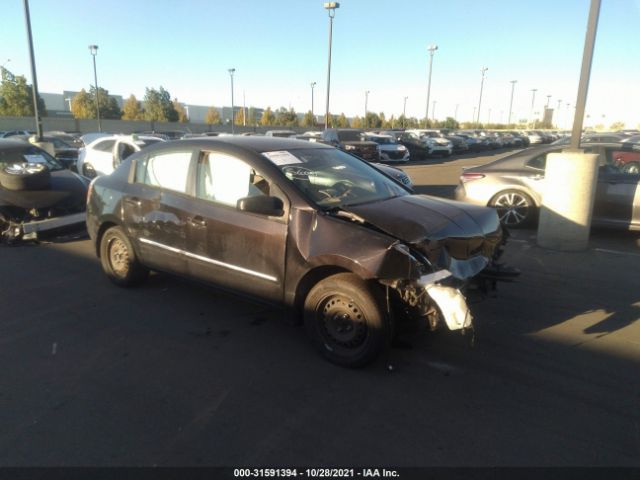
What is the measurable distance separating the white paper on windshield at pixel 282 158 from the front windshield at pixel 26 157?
5.76 meters

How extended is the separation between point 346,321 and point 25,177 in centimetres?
632

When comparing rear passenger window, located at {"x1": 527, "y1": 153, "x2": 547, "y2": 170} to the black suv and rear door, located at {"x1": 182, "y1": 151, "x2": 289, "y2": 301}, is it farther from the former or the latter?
the black suv

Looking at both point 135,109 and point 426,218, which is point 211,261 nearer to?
point 426,218

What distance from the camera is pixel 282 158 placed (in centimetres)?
418

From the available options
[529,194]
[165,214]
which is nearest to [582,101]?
[529,194]

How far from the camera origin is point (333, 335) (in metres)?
3.58

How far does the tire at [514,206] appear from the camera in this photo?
8016mm

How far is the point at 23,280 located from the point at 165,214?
238 centimetres

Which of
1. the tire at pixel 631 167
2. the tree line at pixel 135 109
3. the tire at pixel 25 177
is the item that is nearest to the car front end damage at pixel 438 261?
the tire at pixel 631 167

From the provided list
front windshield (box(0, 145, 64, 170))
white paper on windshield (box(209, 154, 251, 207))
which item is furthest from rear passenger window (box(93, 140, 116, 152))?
white paper on windshield (box(209, 154, 251, 207))

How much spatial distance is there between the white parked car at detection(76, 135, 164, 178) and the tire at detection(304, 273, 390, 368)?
32.2 feet

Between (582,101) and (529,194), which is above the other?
(582,101)

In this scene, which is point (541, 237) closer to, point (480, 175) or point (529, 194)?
point (529, 194)

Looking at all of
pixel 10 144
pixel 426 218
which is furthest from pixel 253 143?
pixel 10 144
